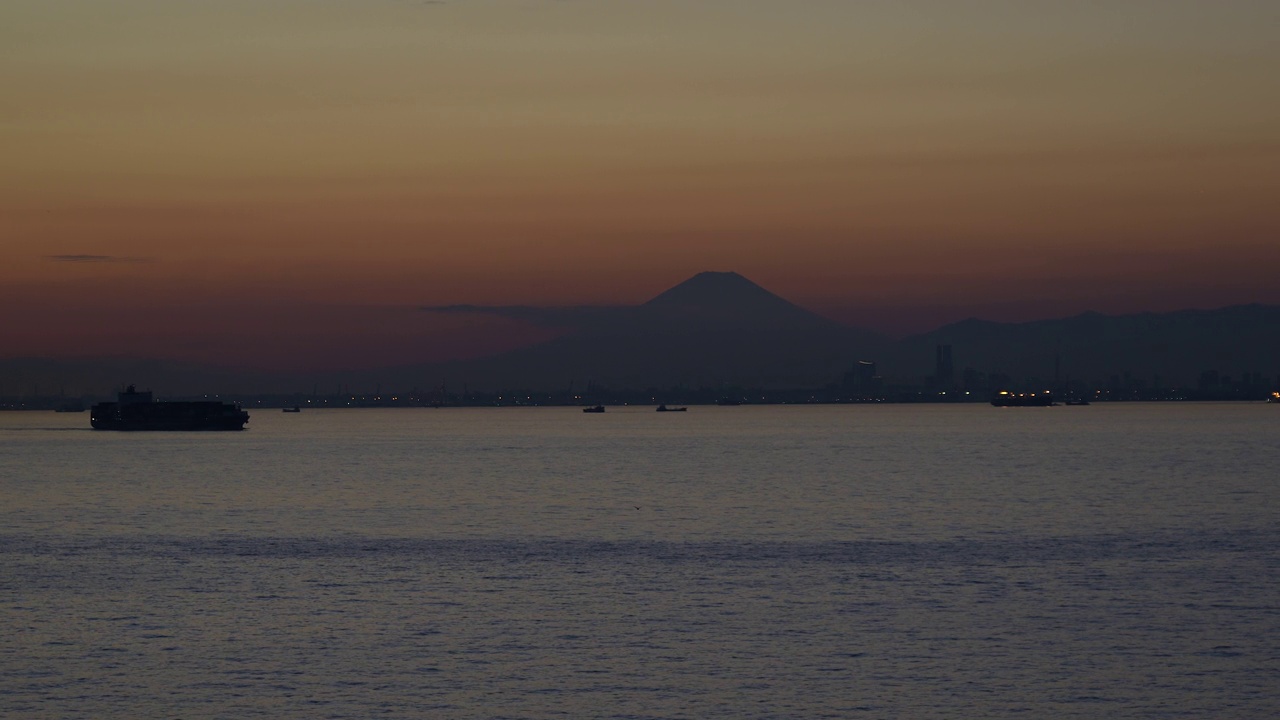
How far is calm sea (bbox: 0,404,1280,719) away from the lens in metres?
33.1

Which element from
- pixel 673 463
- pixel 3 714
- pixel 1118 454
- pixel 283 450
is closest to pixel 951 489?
pixel 673 463

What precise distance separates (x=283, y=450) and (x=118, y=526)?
11046cm

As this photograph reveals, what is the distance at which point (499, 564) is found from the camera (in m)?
56.3

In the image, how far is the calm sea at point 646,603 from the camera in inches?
1302

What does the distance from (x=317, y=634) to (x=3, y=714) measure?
10.4 m

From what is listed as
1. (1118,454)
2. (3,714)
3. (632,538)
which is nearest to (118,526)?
(632,538)

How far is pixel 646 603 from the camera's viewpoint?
45.7m

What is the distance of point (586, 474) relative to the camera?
12175cm

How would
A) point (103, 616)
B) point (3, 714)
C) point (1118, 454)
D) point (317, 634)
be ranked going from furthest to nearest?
point (1118, 454), point (103, 616), point (317, 634), point (3, 714)

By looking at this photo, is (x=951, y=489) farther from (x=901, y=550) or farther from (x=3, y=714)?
(x=3, y=714)

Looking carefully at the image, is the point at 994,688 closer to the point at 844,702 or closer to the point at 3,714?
the point at 844,702

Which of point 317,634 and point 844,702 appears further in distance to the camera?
point 317,634

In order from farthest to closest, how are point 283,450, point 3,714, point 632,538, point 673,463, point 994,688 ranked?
point 283,450 < point 673,463 < point 632,538 < point 994,688 < point 3,714

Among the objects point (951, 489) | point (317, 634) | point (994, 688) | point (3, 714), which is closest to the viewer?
point (3, 714)
